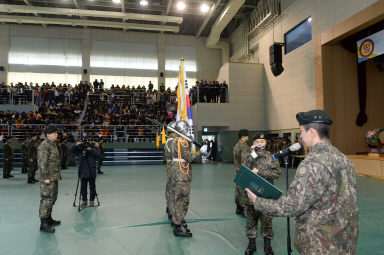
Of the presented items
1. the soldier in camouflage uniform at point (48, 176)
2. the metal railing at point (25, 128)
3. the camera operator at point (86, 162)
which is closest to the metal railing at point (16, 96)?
the metal railing at point (25, 128)

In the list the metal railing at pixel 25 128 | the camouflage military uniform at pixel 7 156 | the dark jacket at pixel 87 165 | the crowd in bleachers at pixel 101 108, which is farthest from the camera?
the crowd in bleachers at pixel 101 108

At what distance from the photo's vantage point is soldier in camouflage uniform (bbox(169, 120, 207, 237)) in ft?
14.2

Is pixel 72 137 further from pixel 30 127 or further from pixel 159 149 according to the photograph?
pixel 159 149

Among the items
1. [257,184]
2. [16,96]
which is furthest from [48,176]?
[16,96]

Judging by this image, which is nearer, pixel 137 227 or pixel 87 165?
Result: pixel 137 227

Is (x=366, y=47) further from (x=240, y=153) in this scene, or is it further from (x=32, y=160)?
(x=32, y=160)

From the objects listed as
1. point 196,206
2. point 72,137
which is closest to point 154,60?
point 72,137

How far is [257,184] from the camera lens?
6.32 feet

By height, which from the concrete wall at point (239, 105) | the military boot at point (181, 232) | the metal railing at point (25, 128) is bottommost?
the military boot at point (181, 232)

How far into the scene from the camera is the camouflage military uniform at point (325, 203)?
5.55 ft

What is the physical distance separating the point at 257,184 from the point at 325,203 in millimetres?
444

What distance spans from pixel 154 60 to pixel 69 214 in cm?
2298

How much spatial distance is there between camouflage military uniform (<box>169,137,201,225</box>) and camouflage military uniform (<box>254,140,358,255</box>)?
262 centimetres

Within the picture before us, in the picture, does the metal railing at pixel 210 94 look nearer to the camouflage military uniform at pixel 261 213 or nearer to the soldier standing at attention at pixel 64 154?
the soldier standing at attention at pixel 64 154
